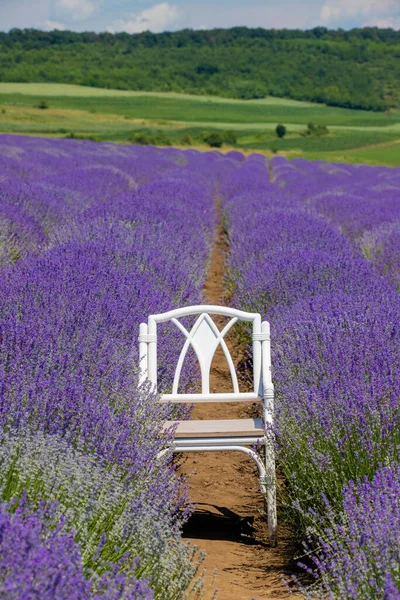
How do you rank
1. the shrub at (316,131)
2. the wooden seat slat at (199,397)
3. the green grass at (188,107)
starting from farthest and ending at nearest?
the green grass at (188,107)
the shrub at (316,131)
the wooden seat slat at (199,397)

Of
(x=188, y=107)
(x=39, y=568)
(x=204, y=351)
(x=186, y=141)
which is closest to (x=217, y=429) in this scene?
(x=204, y=351)

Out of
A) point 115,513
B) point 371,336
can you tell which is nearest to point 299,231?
point 371,336

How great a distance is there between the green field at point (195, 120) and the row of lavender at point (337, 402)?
2875 centimetres

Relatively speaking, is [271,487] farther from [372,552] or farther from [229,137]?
[229,137]

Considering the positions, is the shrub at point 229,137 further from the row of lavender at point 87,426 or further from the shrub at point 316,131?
the row of lavender at point 87,426

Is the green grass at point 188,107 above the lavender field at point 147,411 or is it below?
above

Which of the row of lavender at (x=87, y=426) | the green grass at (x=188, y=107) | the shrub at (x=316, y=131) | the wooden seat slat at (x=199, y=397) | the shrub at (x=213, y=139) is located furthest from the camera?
the green grass at (x=188, y=107)

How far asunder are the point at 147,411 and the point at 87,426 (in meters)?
0.45

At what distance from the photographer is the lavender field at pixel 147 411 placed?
1.99 m

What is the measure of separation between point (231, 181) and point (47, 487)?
14.7 meters

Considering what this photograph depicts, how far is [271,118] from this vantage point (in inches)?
2603

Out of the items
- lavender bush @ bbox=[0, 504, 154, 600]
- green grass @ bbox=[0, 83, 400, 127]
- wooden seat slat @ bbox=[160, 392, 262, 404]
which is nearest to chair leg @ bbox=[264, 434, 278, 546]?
wooden seat slat @ bbox=[160, 392, 262, 404]

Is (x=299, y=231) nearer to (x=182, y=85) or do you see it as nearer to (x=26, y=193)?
(x=26, y=193)

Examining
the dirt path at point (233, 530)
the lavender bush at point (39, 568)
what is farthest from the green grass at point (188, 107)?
the lavender bush at point (39, 568)
